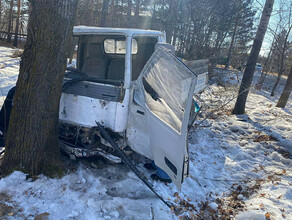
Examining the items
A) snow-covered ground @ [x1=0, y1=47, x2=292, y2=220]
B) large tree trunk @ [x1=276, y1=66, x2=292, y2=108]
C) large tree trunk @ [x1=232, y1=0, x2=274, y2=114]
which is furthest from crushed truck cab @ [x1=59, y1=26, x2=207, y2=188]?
large tree trunk @ [x1=276, y1=66, x2=292, y2=108]

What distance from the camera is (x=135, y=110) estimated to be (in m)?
3.44

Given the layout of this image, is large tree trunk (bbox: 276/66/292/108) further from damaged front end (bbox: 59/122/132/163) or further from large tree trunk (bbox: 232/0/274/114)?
damaged front end (bbox: 59/122/132/163)

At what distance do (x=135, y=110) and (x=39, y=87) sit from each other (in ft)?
4.54

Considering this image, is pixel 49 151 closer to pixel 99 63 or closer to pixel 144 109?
pixel 144 109

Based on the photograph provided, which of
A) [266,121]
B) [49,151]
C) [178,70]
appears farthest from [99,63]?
[266,121]

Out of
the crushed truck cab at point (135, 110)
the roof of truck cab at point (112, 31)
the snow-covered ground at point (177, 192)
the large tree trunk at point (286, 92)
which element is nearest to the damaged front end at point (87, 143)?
the crushed truck cab at point (135, 110)

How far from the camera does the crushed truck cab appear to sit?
2695 millimetres

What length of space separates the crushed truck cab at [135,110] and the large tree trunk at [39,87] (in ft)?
1.65

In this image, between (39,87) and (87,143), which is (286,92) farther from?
(39,87)

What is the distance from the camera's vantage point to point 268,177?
3.95m

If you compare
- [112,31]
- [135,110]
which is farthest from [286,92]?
[112,31]

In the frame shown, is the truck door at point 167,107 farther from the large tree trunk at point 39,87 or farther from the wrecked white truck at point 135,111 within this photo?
the large tree trunk at point 39,87

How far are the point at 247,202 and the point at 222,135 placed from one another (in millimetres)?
2847

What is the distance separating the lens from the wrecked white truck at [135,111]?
2699mm
